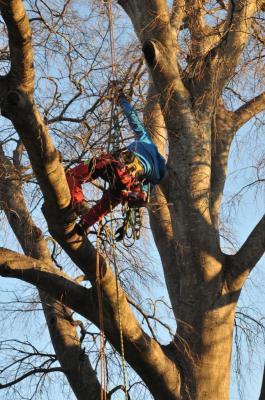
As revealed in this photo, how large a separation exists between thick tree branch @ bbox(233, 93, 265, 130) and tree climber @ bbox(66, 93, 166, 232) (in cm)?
179

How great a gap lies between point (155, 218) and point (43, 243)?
1.10 m

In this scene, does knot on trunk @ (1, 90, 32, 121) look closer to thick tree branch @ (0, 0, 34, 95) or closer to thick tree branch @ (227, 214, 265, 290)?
thick tree branch @ (0, 0, 34, 95)

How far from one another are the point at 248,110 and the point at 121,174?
2.51 meters

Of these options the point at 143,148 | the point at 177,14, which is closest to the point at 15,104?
the point at 143,148

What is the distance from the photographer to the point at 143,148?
5.74m

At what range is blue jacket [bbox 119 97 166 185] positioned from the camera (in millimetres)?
5609

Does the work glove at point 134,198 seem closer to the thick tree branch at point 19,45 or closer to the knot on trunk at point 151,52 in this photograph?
the thick tree branch at point 19,45

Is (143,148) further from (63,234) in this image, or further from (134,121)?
(63,234)

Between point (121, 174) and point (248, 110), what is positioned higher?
point (248, 110)

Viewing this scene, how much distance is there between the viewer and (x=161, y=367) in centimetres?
555

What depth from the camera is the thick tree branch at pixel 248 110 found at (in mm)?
7374

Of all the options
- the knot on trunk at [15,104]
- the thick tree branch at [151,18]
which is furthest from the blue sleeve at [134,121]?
the thick tree branch at [151,18]

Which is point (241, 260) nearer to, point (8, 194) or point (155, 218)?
point (155, 218)

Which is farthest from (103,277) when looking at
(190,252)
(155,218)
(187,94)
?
(187,94)
